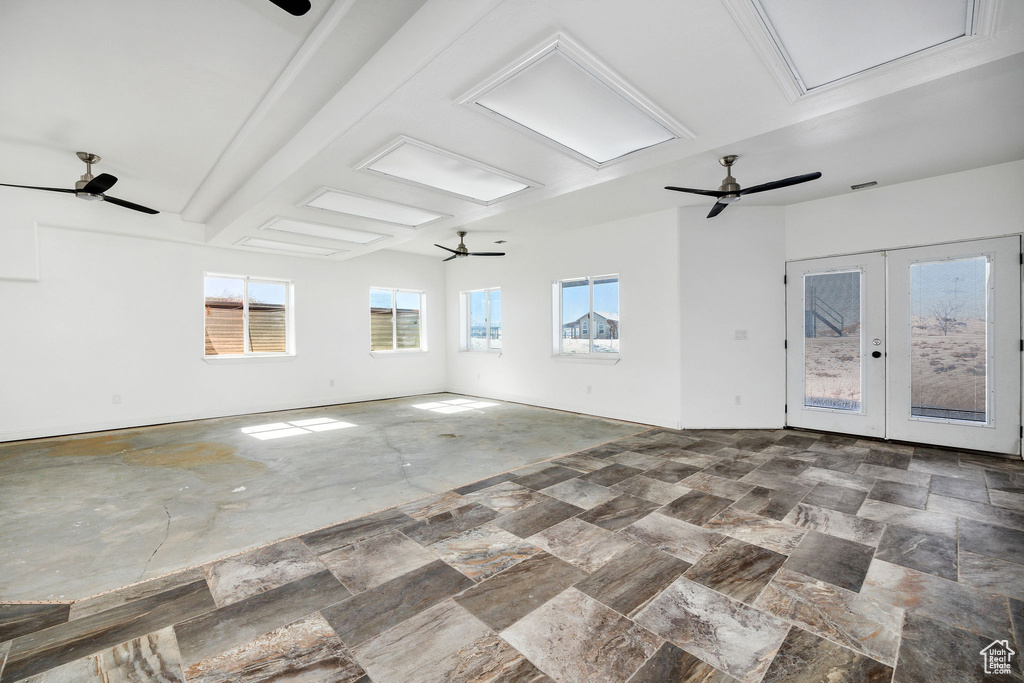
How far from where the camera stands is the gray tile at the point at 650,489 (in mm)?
3244

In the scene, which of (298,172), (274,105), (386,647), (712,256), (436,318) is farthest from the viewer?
(436,318)

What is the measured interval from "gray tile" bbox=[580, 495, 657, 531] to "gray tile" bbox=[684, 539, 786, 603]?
0.56 m

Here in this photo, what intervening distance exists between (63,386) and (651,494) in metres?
7.29

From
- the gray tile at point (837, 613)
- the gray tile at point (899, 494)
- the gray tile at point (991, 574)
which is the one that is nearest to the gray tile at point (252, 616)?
the gray tile at point (837, 613)

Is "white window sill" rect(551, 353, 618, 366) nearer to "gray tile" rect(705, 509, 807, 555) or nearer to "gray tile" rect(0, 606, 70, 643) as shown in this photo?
"gray tile" rect(705, 509, 807, 555)

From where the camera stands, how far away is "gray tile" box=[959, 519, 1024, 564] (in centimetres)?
241

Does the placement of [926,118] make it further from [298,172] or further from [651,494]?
[298,172]

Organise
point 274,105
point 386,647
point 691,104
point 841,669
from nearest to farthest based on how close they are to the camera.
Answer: point 841,669 → point 386,647 → point 691,104 → point 274,105

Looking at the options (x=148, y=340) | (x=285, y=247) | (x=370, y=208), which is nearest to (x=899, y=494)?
(x=370, y=208)

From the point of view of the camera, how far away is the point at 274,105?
10.3 ft

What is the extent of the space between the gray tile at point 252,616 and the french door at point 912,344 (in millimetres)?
5622

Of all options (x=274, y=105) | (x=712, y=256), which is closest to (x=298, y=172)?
(x=274, y=105)

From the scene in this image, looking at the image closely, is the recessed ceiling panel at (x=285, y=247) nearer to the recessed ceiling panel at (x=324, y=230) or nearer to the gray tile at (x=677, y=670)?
the recessed ceiling panel at (x=324, y=230)

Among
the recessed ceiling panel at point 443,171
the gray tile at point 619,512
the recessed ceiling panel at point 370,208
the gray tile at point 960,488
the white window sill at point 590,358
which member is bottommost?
the gray tile at point 960,488
